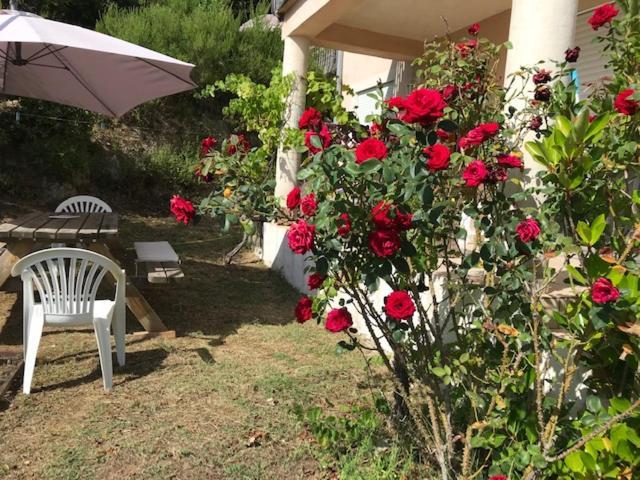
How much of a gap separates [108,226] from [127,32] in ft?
29.9

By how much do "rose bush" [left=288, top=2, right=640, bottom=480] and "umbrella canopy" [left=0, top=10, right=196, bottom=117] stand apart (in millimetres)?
2706

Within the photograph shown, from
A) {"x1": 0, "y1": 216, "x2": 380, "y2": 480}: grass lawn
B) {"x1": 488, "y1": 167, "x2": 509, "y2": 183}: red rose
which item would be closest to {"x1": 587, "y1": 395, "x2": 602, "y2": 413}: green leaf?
{"x1": 488, "y1": 167, "x2": 509, "y2": 183}: red rose

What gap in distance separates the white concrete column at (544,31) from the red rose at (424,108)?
52.8 inches

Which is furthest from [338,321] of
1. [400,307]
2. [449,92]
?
[449,92]

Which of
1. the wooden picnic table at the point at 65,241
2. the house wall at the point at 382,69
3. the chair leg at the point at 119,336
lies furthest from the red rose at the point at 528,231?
the house wall at the point at 382,69

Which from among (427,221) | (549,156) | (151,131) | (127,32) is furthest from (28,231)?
(127,32)

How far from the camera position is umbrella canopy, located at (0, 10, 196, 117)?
4125 mm

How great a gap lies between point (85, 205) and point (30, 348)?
4.60 metres

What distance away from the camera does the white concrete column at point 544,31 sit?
2.85m

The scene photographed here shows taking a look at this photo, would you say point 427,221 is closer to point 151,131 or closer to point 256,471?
point 256,471

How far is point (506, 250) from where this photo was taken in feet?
6.54

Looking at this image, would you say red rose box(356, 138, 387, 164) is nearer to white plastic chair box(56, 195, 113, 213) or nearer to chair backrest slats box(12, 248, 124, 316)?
chair backrest slats box(12, 248, 124, 316)

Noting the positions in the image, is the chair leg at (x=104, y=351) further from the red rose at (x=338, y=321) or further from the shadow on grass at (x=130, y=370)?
the red rose at (x=338, y=321)

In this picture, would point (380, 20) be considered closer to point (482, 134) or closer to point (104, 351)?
point (104, 351)
